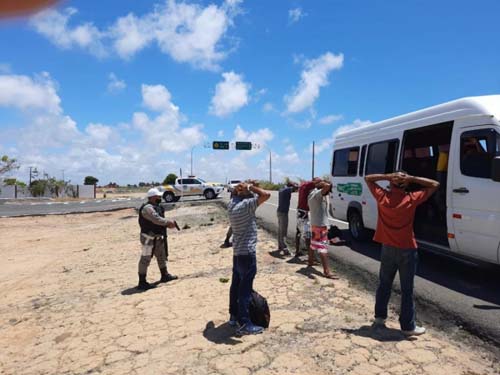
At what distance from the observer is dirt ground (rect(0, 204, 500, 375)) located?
395 centimetres

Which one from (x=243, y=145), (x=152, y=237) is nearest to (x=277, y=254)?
(x=152, y=237)

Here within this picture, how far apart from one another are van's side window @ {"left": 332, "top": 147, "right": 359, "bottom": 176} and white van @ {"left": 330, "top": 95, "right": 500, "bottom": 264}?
0.03 meters

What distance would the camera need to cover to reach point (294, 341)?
14.5 ft

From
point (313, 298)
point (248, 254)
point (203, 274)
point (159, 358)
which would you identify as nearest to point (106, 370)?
point (159, 358)

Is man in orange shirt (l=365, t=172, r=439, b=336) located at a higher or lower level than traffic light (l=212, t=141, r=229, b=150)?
lower

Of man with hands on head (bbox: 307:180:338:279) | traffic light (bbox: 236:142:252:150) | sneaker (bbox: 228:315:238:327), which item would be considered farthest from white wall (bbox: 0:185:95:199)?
sneaker (bbox: 228:315:238:327)

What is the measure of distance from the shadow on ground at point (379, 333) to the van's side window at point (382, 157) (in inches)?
169

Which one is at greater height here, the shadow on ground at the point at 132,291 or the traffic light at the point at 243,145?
the traffic light at the point at 243,145

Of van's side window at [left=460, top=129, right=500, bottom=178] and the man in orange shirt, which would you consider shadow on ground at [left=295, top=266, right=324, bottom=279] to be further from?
van's side window at [left=460, top=129, right=500, bottom=178]

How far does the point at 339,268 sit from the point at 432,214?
7.66 feet

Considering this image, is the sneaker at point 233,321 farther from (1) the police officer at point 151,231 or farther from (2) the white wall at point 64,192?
(2) the white wall at point 64,192

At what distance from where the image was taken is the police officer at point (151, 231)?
6.88 meters

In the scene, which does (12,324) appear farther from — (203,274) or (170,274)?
(203,274)

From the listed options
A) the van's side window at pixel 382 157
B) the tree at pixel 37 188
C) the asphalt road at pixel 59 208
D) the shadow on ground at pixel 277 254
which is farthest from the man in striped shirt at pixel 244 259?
the tree at pixel 37 188
